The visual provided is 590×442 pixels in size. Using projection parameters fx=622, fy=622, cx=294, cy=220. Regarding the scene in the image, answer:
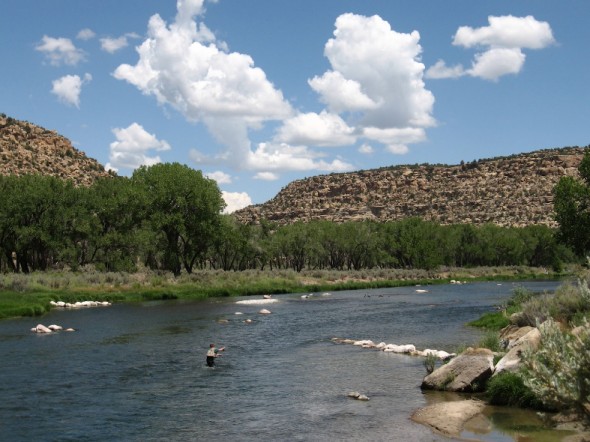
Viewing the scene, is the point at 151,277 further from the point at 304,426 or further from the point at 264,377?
the point at 304,426

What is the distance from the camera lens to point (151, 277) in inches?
2707

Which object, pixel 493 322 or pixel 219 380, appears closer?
pixel 219 380

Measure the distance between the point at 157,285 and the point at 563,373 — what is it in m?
59.4

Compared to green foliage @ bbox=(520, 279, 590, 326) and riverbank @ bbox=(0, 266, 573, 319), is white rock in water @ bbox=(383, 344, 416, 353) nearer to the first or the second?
green foliage @ bbox=(520, 279, 590, 326)

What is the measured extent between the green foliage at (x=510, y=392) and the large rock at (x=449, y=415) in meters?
0.50

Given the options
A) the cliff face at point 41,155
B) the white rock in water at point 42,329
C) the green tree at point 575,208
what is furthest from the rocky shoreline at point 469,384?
the cliff face at point 41,155

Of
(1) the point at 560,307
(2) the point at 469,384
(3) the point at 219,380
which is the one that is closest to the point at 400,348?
(1) the point at 560,307

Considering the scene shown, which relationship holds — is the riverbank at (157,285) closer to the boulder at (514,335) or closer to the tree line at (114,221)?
the tree line at (114,221)

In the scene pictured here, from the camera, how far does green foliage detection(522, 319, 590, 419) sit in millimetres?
10898

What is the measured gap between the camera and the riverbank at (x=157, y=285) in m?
51.7

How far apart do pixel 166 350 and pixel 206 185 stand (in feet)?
154

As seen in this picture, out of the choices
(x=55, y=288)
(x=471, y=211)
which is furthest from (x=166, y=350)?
(x=471, y=211)

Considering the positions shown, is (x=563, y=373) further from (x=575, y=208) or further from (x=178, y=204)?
(x=178, y=204)

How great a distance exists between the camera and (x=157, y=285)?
220ft
